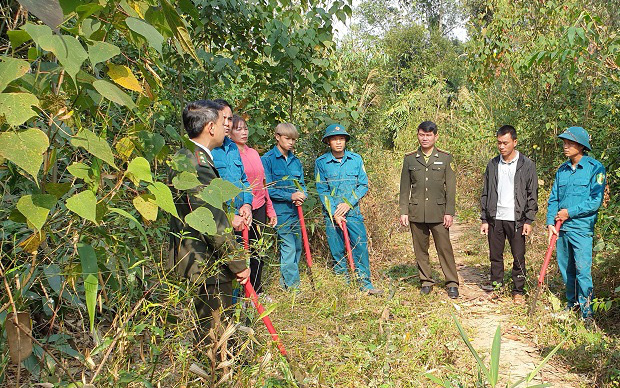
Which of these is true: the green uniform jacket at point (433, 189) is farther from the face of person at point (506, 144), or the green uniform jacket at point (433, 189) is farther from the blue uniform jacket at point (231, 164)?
the blue uniform jacket at point (231, 164)

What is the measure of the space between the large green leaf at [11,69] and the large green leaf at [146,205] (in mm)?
520

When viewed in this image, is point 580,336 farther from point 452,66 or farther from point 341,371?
point 452,66

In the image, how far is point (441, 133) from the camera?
13477 mm

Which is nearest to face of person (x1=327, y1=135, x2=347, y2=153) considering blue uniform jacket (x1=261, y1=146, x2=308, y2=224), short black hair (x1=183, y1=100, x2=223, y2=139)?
blue uniform jacket (x1=261, y1=146, x2=308, y2=224)

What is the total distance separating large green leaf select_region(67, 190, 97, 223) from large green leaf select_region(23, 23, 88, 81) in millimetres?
333

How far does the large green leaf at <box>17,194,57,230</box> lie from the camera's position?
1.30m

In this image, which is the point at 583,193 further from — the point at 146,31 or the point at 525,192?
the point at 146,31

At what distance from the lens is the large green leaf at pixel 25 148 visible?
1140mm

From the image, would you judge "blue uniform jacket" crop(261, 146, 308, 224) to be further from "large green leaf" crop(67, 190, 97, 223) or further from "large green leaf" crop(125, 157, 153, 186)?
"large green leaf" crop(67, 190, 97, 223)

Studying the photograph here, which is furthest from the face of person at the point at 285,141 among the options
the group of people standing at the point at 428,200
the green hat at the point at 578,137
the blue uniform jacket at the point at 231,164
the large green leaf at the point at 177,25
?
the large green leaf at the point at 177,25

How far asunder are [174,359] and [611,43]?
3.91 m

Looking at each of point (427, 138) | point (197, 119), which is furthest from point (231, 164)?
point (427, 138)

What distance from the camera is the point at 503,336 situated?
14.8 ft

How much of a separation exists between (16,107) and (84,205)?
292mm
